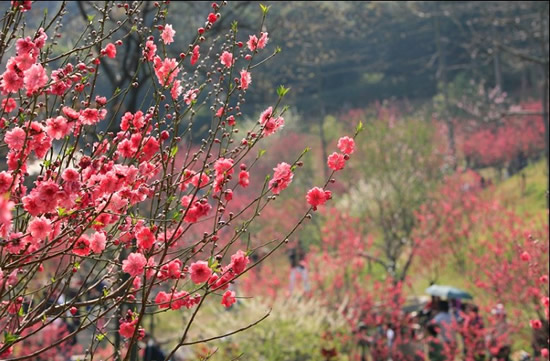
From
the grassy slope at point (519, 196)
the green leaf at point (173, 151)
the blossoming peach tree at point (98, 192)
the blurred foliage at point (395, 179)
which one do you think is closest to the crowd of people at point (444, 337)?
the grassy slope at point (519, 196)

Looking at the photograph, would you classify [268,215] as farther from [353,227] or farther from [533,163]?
[533,163]

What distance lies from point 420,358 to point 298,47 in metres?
Result: 31.3

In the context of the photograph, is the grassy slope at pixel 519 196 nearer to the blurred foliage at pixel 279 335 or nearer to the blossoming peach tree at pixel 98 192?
the blurred foliage at pixel 279 335

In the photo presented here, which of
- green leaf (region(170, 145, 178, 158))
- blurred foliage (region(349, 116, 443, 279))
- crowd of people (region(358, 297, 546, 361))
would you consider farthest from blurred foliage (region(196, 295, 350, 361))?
blurred foliage (region(349, 116, 443, 279))

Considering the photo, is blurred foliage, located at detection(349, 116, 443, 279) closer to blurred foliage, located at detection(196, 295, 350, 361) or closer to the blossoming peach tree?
blurred foliage, located at detection(196, 295, 350, 361)

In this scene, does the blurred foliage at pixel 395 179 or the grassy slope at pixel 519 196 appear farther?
the blurred foliage at pixel 395 179

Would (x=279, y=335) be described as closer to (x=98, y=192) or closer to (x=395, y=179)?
(x=98, y=192)

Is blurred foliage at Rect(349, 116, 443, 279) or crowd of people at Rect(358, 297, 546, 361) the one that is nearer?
crowd of people at Rect(358, 297, 546, 361)

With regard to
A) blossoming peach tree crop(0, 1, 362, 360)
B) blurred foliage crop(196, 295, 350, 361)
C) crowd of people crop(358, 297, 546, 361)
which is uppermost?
blossoming peach tree crop(0, 1, 362, 360)

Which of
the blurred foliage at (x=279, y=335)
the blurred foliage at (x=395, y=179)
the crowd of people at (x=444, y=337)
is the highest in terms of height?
the blurred foliage at (x=395, y=179)

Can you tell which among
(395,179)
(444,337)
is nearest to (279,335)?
(444,337)

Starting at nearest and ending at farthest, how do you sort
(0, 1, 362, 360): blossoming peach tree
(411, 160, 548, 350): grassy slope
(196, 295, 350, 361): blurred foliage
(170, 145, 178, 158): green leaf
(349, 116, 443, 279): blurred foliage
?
(0, 1, 362, 360): blossoming peach tree
(170, 145, 178, 158): green leaf
(196, 295, 350, 361): blurred foliage
(411, 160, 548, 350): grassy slope
(349, 116, 443, 279): blurred foliage

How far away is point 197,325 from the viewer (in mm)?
11602

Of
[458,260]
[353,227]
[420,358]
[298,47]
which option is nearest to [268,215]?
[353,227]
